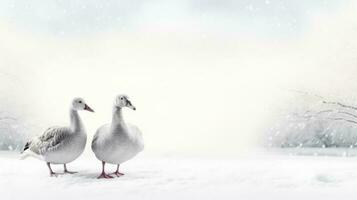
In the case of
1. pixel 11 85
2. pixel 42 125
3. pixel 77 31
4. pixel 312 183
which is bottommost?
pixel 312 183

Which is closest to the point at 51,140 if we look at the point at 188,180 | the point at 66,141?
the point at 66,141

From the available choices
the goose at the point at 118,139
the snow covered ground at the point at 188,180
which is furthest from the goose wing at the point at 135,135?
the snow covered ground at the point at 188,180

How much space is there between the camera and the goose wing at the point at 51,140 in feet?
9.53

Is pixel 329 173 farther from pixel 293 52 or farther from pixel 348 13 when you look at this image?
pixel 348 13

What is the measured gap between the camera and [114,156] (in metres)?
2.92

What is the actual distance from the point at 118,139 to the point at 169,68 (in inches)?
37.2

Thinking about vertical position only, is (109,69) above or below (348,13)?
below

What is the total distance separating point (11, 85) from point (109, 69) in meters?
0.58

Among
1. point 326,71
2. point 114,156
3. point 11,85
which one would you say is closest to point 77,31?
point 11,85

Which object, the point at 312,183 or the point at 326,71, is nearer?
the point at 312,183

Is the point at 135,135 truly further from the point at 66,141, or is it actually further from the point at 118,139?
the point at 66,141

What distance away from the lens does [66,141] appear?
2893mm

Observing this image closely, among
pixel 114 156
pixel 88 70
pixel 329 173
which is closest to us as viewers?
pixel 114 156

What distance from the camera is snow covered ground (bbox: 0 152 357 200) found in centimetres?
296
